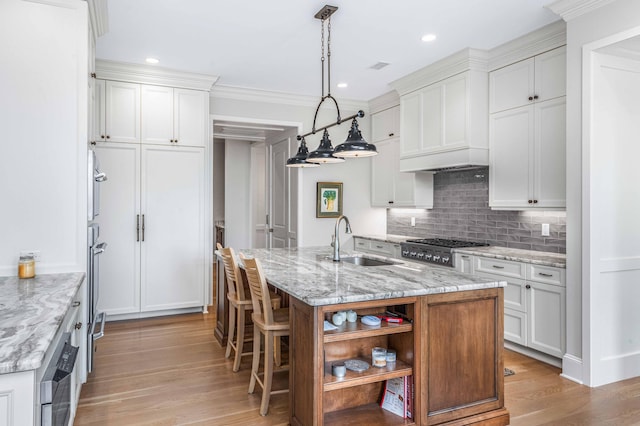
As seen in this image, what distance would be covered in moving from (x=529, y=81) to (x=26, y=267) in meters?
4.14

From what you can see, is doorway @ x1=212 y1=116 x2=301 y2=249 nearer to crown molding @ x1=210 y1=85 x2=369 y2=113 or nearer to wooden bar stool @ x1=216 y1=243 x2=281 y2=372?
crown molding @ x1=210 y1=85 x2=369 y2=113

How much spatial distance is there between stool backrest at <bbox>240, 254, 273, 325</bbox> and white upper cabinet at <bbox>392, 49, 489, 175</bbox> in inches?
102

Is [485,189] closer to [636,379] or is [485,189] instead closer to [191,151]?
[636,379]

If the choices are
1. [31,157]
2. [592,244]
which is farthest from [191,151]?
[592,244]

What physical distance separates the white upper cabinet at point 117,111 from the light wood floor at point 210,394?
2.20m

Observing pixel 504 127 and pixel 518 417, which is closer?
pixel 518 417

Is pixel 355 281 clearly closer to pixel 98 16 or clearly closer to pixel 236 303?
pixel 236 303

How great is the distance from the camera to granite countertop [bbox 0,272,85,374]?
1.33m

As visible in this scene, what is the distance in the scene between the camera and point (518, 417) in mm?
2572

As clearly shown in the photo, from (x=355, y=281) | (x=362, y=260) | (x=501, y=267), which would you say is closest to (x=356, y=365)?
(x=355, y=281)

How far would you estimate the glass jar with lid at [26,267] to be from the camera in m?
2.56

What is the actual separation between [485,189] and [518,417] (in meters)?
2.54

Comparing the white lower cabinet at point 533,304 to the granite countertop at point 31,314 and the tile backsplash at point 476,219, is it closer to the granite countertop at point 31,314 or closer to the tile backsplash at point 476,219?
the tile backsplash at point 476,219

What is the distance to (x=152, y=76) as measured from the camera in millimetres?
4723
